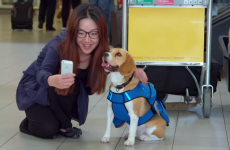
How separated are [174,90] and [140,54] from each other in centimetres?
44

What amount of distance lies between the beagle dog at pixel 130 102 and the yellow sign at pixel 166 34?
854 mm

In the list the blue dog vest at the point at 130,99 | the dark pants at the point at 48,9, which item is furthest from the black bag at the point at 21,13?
the blue dog vest at the point at 130,99

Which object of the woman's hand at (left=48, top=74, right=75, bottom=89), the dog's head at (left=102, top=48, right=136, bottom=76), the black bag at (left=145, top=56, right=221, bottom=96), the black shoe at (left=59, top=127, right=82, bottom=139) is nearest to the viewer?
the woman's hand at (left=48, top=74, right=75, bottom=89)

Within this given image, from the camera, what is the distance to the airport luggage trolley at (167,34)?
12.3ft

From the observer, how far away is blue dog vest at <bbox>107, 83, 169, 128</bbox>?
2.88 m

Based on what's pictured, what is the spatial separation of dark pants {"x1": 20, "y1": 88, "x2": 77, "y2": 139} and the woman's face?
0.43 metres

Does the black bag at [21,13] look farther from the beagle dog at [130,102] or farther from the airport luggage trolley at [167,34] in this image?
the beagle dog at [130,102]

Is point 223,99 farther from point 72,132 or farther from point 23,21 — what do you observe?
point 23,21

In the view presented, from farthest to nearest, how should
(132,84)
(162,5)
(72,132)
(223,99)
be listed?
(223,99) → (162,5) → (72,132) → (132,84)

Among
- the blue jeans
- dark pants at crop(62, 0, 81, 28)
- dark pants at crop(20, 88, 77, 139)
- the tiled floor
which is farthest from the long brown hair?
dark pants at crop(62, 0, 81, 28)

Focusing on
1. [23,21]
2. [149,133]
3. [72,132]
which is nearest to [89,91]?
[72,132]

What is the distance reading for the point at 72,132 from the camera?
3.17 m

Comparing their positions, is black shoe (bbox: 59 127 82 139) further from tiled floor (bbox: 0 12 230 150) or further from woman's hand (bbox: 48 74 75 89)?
woman's hand (bbox: 48 74 75 89)

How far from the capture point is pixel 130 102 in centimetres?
288
